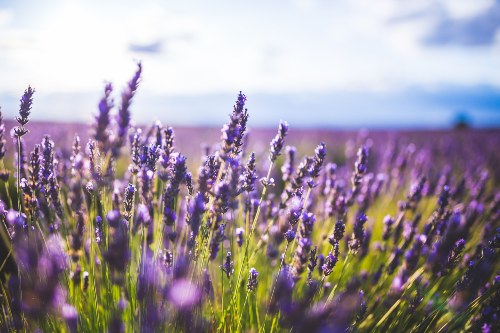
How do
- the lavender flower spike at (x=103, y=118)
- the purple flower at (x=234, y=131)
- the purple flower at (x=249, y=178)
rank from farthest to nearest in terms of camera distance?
the purple flower at (x=249, y=178)
the purple flower at (x=234, y=131)
the lavender flower spike at (x=103, y=118)

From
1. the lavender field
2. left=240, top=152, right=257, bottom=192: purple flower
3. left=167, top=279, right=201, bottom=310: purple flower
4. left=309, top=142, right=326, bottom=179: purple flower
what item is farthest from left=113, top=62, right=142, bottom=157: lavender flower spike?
left=309, top=142, right=326, bottom=179: purple flower

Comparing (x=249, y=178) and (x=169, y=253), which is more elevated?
(x=249, y=178)

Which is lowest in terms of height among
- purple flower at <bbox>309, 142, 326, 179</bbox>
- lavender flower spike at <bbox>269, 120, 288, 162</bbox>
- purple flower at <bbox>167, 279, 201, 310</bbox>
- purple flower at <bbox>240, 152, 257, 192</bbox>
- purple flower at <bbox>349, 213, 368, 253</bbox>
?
purple flower at <bbox>167, 279, 201, 310</bbox>

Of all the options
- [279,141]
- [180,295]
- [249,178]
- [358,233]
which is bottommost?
[180,295]

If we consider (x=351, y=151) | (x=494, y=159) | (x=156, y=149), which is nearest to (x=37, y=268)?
(x=156, y=149)

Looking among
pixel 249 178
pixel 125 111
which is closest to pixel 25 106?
pixel 125 111

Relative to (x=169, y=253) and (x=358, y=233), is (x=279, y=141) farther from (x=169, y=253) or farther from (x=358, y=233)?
(x=169, y=253)

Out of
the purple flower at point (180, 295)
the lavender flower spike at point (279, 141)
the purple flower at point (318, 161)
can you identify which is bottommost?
the purple flower at point (180, 295)

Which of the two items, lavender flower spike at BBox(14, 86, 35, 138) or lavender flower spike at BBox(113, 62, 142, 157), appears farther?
lavender flower spike at BBox(14, 86, 35, 138)

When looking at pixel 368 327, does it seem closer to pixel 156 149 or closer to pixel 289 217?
pixel 289 217

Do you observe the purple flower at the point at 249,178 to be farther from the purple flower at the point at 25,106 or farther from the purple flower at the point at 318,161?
the purple flower at the point at 25,106

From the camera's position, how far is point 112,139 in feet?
3.87

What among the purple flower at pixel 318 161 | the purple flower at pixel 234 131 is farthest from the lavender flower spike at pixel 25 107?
the purple flower at pixel 318 161

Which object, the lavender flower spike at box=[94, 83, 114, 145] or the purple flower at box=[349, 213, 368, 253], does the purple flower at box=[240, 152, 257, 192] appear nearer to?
the purple flower at box=[349, 213, 368, 253]
